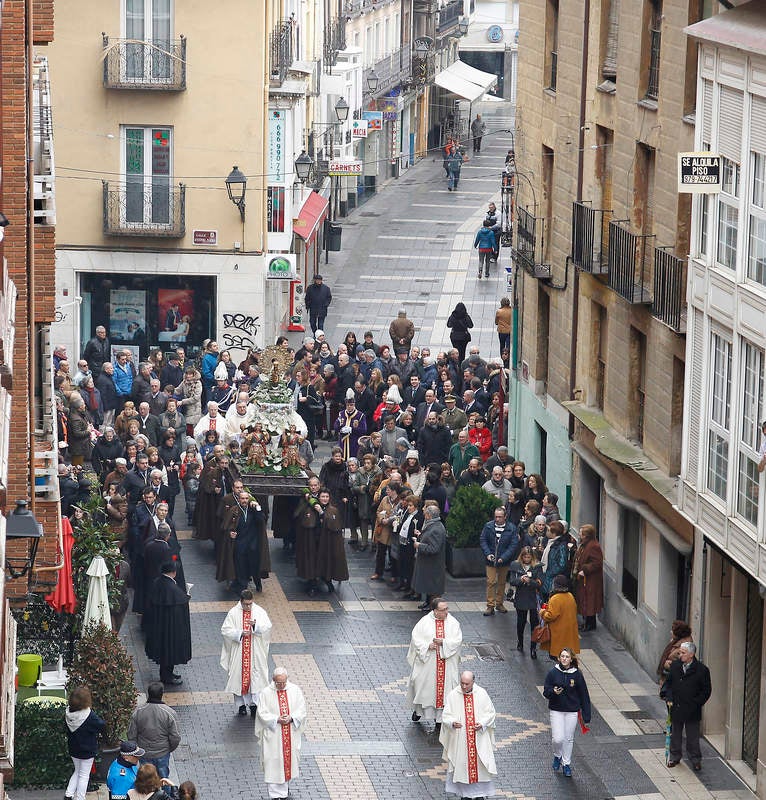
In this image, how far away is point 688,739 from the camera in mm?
21906

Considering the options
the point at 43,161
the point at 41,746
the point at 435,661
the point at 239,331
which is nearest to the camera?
the point at 41,746

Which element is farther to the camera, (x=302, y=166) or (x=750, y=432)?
(x=302, y=166)

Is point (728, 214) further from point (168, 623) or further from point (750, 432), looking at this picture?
point (168, 623)

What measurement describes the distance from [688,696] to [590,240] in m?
8.85

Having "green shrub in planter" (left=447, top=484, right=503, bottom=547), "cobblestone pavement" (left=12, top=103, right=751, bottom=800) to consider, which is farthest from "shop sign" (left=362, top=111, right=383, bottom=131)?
"green shrub in planter" (left=447, top=484, right=503, bottom=547)

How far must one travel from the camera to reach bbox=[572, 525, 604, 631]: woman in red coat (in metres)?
26.2

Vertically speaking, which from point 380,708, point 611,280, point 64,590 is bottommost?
point 380,708

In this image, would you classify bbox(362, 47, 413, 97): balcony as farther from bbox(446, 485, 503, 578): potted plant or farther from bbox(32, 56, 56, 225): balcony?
bbox(32, 56, 56, 225): balcony

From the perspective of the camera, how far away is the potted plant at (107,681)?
67.3 feet

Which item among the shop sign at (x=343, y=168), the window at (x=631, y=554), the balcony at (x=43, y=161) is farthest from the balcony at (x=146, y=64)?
the window at (x=631, y=554)

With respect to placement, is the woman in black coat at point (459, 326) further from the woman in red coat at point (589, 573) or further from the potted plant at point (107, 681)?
the potted plant at point (107, 681)

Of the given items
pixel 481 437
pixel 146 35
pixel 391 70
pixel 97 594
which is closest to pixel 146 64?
pixel 146 35

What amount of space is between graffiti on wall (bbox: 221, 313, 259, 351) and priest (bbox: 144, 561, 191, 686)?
19.7 m

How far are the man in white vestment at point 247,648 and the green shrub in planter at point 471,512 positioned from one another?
247 inches
